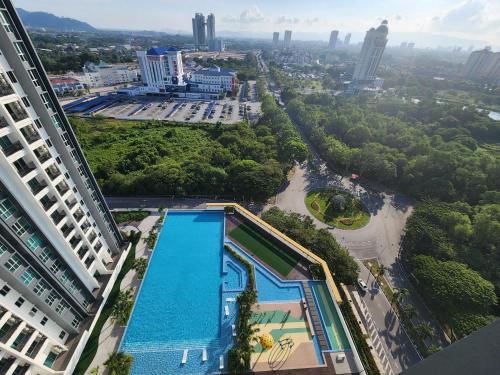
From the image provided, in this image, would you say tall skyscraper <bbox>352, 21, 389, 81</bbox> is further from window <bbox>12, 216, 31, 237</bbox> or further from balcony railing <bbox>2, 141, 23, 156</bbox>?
window <bbox>12, 216, 31, 237</bbox>

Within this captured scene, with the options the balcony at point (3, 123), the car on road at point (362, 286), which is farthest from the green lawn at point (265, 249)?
the balcony at point (3, 123)

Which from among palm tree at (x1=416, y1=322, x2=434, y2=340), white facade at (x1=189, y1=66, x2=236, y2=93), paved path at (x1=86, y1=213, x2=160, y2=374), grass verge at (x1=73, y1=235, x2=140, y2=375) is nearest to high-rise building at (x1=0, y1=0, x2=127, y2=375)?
grass verge at (x1=73, y1=235, x2=140, y2=375)

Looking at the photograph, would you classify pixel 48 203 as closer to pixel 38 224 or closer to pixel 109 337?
pixel 38 224

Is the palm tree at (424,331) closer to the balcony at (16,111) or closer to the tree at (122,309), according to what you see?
the tree at (122,309)

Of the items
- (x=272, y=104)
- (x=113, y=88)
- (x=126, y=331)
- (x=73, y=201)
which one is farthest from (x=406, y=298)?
(x=113, y=88)

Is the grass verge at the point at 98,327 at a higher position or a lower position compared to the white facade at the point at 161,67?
lower
